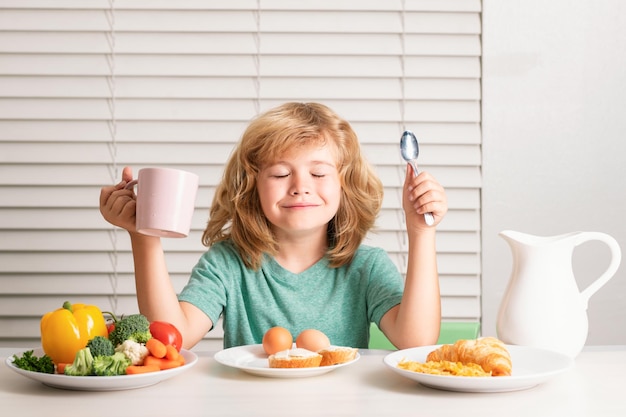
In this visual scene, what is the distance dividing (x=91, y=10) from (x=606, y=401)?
6.52ft

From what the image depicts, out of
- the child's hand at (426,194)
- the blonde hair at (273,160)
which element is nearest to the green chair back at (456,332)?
the blonde hair at (273,160)

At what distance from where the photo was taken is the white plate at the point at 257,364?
101 cm

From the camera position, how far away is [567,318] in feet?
3.75

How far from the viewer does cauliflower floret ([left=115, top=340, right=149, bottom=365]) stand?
0.99 m

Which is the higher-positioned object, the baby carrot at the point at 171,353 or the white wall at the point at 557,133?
the white wall at the point at 557,133

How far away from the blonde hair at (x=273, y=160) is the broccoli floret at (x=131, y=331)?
0.59m

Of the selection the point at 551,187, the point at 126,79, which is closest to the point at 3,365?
the point at 126,79

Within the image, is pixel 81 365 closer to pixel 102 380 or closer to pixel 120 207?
pixel 102 380

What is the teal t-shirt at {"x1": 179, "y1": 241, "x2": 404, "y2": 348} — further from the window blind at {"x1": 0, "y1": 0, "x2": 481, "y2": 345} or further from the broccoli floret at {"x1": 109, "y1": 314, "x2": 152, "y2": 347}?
the window blind at {"x1": 0, "y1": 0, "x2": 481, "y2": 345}

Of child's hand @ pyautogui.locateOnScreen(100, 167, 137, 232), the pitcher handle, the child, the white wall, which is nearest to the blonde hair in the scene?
the child

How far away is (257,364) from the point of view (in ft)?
3.68

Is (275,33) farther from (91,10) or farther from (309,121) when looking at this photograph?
(309,121)

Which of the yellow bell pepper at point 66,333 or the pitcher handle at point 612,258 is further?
Result: the pitcher handle at point 612,258

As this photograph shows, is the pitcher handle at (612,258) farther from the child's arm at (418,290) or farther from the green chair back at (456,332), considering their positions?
the green chair back at (456,332)
